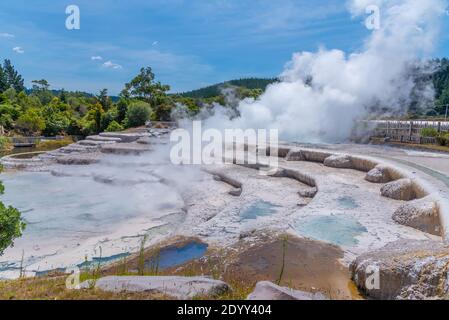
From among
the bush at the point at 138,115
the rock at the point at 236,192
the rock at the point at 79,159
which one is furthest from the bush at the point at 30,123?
the rock at the point at 236,192

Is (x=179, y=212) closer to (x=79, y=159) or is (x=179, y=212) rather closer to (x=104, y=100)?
(x=79, y=159)

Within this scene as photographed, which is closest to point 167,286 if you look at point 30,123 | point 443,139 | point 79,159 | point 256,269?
point 256,269

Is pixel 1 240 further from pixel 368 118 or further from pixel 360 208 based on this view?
pixel 368 118

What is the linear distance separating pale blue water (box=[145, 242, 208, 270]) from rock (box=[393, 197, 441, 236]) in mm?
3610

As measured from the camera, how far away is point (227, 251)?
5.00 metres

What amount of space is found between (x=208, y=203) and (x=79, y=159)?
9917mm

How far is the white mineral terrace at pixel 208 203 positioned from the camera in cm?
567

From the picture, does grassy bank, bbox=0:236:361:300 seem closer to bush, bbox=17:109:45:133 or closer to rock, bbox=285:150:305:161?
rock, bbox=285:150:305:161

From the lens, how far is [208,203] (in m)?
8.42

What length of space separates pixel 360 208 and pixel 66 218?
23.0 ft

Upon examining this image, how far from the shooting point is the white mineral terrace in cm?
567

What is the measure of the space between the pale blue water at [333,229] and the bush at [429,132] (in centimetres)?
1037

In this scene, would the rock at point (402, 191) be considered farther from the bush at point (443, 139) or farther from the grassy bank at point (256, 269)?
the bush at point (443, 139)
